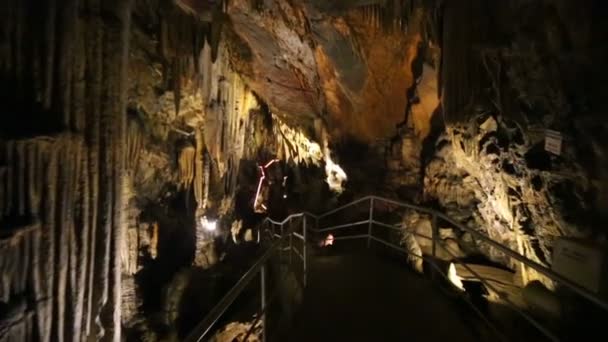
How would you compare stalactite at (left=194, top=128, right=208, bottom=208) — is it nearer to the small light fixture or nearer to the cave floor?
the small light fixture

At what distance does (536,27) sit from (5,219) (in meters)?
5.90

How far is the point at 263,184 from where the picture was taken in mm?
15297

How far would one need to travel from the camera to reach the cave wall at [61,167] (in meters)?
4.05

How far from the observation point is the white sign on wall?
404cm

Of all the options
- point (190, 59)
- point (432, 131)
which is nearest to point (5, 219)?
point (190, 59)

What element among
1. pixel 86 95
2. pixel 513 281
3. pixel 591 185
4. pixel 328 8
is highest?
pixel 328 8

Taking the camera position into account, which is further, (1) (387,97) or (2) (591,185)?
(1) (387,97)

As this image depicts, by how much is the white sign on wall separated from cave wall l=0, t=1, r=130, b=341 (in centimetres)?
524

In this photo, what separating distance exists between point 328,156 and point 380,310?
7.80m

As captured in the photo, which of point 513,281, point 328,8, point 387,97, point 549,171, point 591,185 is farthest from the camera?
point 387,97

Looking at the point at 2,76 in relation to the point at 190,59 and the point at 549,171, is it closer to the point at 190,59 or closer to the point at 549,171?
the point at 190,59

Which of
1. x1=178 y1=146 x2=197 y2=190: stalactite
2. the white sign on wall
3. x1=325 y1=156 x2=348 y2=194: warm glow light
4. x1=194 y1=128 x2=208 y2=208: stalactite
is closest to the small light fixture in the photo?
x1=194 y1=128 x2=208 y2=208: stalactite

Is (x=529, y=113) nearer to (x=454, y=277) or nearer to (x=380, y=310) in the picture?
(x=454, y=277)

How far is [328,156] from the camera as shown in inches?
451
